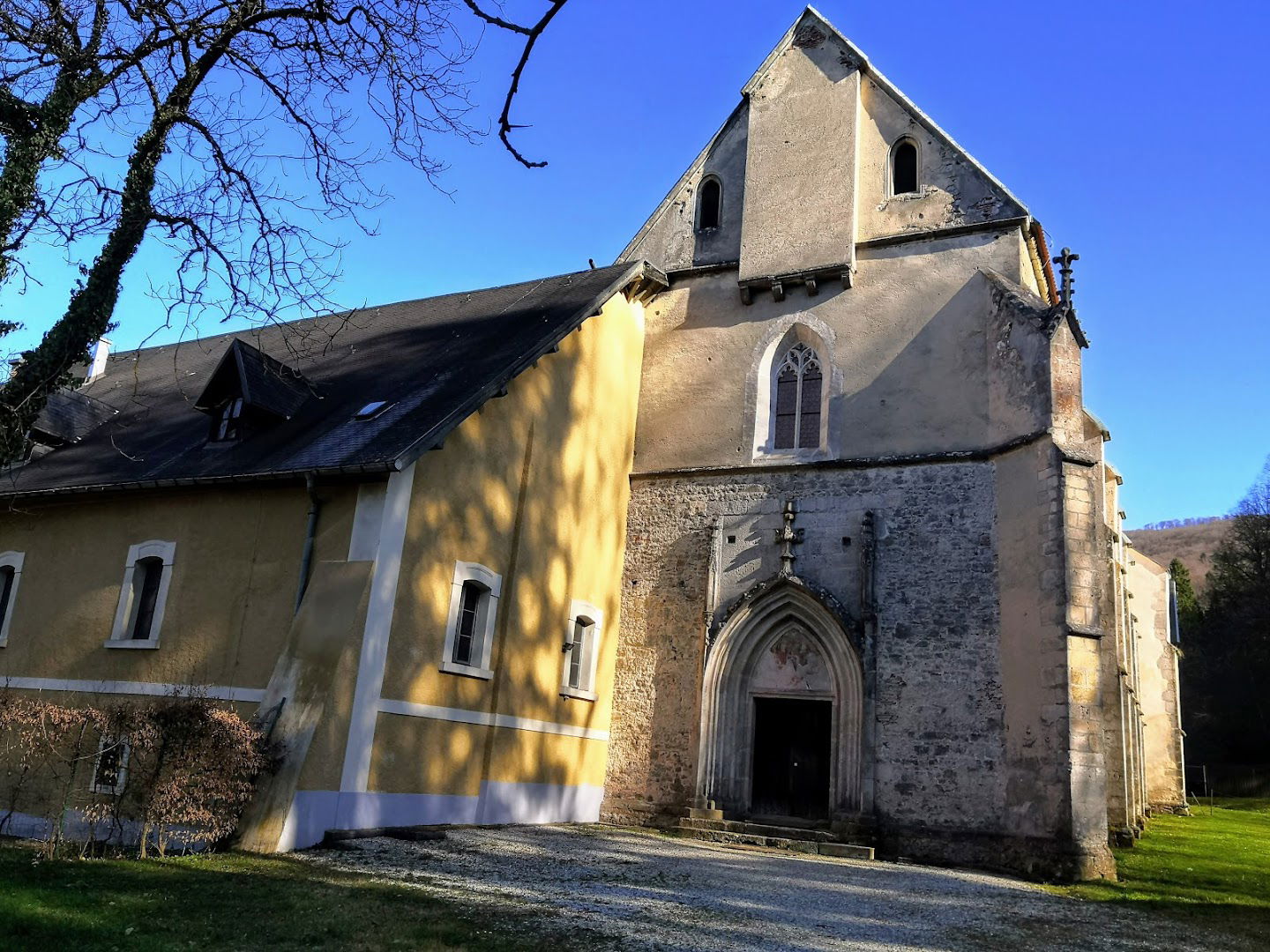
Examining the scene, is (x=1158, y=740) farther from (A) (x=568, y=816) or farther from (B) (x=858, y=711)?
(A) (x=568, y=816)

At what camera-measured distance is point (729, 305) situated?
59.7 feet

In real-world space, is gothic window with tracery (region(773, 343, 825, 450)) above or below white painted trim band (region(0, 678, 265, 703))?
above

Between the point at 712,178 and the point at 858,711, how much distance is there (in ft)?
34.8

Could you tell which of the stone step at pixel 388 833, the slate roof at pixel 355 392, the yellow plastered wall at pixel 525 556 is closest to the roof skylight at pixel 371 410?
the slate roof at pixel 355 392

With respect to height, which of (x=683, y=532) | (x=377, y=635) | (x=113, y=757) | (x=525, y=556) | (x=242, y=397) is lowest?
(x=113, y=757)

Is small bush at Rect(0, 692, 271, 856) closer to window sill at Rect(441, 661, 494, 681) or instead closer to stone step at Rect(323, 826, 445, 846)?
stone step at Rect(323, 826, 445, 846)

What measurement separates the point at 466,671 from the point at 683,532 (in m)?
5.57

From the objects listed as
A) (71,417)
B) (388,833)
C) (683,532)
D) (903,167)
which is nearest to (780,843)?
(683,532)

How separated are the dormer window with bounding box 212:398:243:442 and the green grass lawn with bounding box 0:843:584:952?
24.2 feet

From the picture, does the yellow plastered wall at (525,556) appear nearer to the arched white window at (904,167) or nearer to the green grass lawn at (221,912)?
the green grass lawn at (221,912)

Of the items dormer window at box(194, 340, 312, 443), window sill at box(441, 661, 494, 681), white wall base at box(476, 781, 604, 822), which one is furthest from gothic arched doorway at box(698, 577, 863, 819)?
dormer window at box(194, 340, 312, 443)

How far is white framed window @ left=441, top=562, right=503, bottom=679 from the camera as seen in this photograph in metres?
12.8

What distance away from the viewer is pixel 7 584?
15.9 m

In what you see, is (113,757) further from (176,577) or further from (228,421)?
(228,421)
